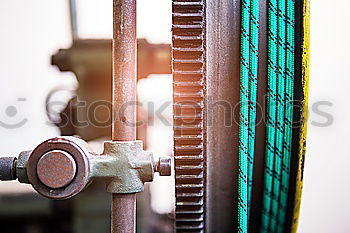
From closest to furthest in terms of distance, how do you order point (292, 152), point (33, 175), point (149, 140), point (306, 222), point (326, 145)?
point (33, 175), point (292, 152), point (326, 145), point (306, 222), point (149, 140)

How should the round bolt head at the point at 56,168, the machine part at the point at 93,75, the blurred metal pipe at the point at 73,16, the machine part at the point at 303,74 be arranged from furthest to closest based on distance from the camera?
the blurred metal pipe at the point at 73,16 < the machine part at the point at 93,75 < the machine part at the point at 303,74 < the round bolt head at the point at 56,168

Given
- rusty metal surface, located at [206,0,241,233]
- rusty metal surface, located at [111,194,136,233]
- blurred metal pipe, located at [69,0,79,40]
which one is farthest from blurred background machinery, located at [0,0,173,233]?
rusty metal surface, located at [111,194,136,233]

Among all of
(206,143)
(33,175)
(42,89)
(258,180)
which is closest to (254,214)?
(258,180)

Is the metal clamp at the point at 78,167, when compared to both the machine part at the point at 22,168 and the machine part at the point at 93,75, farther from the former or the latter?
the machine part at the point at 93,75

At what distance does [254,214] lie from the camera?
0.90 metres

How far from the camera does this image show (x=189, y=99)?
0.80m

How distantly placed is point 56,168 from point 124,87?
18cm

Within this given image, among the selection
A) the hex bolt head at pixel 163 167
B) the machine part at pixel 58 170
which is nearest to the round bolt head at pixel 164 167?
the hex bolt head at pixel 163 167

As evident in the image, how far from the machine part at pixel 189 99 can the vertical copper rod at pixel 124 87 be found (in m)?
0.09

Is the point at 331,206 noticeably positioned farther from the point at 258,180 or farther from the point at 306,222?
the point at 258,180

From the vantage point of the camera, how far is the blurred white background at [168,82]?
92cm

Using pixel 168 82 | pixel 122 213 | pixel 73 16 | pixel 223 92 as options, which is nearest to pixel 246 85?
pixel 223 92

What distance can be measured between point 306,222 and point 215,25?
659 millimetres

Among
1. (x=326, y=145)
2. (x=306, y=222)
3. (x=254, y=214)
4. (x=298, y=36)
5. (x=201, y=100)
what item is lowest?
(x=306, y=222)
